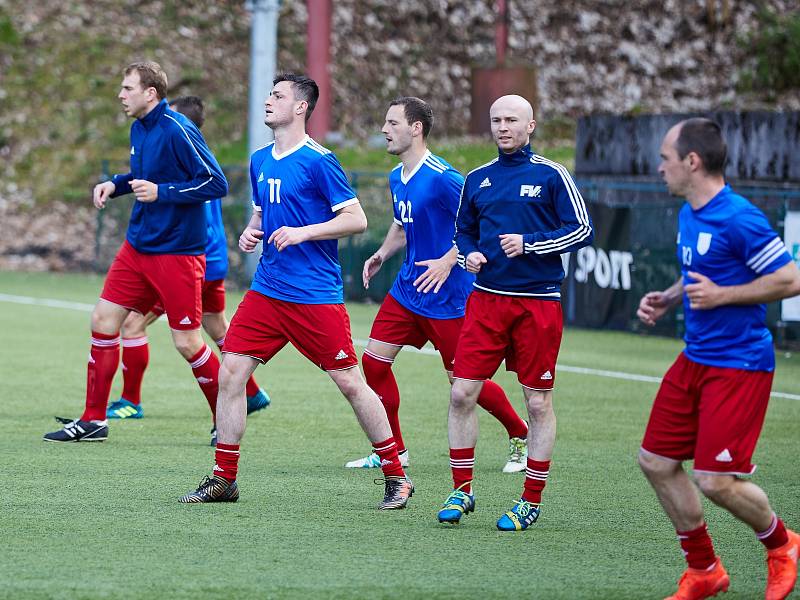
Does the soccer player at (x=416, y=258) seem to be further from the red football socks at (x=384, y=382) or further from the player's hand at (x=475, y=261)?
the player's hand at (x=475, y=261)

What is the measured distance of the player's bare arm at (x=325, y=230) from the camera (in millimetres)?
7309

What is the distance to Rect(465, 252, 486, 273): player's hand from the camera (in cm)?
709

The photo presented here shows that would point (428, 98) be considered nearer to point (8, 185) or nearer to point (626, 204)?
point (8, 185)

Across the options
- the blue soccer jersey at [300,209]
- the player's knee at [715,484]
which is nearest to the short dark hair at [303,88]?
the blue soccer jersey at [300,209]

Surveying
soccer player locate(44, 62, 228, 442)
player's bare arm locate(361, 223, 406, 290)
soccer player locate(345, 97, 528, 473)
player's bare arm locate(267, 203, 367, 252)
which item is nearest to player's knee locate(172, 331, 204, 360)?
soccer player locate(44, 62, 228, 442)

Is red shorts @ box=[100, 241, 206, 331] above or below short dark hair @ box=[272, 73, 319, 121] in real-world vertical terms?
below

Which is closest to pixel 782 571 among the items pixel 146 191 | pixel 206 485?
pixel 206 485

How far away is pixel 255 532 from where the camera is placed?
6.79 metres

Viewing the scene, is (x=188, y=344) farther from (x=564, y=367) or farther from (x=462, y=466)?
(x=564, y=367)

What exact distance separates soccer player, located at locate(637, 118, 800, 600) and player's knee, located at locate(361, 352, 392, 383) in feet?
10.0

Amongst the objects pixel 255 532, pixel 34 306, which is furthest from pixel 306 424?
pixel 34 306

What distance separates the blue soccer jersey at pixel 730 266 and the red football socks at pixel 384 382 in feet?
10.4

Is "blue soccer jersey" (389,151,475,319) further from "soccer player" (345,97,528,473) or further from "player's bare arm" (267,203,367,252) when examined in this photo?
"player's bare arm" (267,203,367,252)

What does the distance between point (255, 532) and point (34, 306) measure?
1362cm
